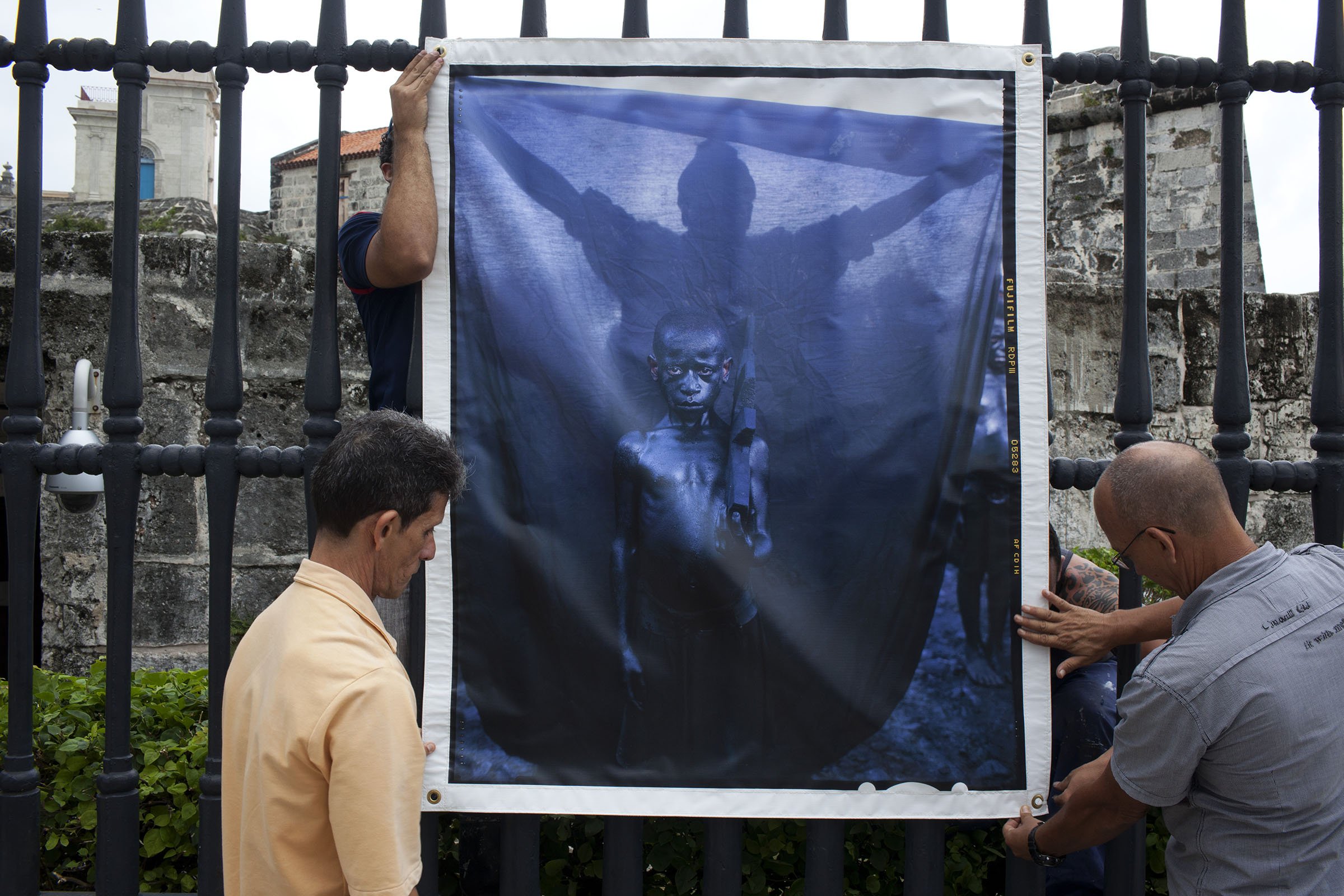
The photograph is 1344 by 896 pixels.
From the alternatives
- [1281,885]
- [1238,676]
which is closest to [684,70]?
[1238,676]

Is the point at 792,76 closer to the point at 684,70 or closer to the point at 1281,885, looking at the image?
the point at 684,70

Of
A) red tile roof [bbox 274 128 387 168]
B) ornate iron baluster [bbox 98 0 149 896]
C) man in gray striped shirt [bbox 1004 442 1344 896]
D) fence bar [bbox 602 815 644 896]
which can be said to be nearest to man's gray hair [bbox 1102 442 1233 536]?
man in gray striped shirt [bbox 1004 442 1344 896]

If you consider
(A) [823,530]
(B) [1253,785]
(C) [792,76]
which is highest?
(C) [792,76]

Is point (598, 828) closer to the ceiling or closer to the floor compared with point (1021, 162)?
closer to the floor

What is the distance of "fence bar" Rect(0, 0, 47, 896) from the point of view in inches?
92.4

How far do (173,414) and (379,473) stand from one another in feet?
9.45

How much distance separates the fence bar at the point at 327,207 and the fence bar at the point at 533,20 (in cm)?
42

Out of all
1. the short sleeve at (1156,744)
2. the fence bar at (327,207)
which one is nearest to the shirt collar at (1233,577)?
the short sleeve at (1156,744)

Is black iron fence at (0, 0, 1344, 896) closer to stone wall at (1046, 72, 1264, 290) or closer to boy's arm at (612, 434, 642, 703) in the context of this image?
boy's arm at (612, 434, 642, 703)

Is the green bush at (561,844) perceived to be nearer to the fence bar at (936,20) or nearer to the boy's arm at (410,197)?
the boy's arm at (410,197)

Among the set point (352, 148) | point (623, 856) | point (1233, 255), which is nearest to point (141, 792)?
point (623, 856)

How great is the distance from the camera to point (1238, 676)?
1.70 metres

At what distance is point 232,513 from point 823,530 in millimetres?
1356

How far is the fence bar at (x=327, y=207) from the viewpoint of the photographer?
7.66 ft
